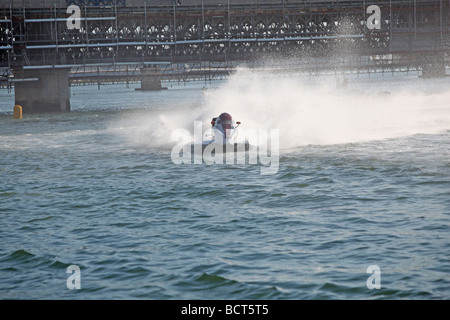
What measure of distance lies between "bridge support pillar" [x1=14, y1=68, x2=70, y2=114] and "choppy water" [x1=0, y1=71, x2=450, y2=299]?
43457 millimetres

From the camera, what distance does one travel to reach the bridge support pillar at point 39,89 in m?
81.2

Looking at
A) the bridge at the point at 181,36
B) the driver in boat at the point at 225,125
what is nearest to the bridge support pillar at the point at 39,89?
the bridge at the point at 181,36

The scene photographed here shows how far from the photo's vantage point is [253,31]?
8462 centimetres

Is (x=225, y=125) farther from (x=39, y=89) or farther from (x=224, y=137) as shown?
(x=39, y=89)

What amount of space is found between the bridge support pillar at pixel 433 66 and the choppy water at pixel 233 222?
316 feet

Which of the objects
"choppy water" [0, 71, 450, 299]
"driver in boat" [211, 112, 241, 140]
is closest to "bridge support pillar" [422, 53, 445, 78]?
"choppy water" [0, 71, 450, 299]

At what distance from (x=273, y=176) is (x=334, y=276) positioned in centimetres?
1357

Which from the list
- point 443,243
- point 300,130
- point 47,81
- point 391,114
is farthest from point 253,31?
point 443,243

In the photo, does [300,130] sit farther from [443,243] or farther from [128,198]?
[443,243]

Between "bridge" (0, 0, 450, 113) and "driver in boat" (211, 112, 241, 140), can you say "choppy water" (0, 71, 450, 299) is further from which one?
"bridge" (0, 0, 450, 113)

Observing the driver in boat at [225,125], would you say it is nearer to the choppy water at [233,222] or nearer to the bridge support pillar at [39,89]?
the choppy water at [233,222]

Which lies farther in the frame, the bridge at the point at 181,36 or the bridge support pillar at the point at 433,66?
the bridge support pillar at the point at 433,66

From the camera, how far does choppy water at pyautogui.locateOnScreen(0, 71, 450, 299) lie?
13844 millimetres

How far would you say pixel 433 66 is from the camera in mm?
136125
